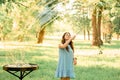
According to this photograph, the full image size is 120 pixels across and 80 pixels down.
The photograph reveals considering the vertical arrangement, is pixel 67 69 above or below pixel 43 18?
below

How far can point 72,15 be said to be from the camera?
7.92 m

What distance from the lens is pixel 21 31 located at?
7934mm

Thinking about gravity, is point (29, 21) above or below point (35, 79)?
above

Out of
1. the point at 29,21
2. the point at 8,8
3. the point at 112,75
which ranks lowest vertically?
the point at 112,75

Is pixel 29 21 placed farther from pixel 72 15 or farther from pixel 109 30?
pixel 109 30

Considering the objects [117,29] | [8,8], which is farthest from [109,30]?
[8,8]

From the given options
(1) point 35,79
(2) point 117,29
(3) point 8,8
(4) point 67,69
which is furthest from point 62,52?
(2) point 117,29

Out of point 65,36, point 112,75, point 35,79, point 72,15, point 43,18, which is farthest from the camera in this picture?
point 112,75

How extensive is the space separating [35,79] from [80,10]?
25.9 feet

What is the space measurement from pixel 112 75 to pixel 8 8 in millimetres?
6494

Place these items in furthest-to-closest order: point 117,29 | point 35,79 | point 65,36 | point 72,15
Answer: point 117,29
point 35,79
point 65,36
point 72,15

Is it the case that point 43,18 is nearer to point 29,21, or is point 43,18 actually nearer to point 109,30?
point 29,21

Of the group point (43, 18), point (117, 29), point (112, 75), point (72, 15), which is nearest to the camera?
point (43, 18)

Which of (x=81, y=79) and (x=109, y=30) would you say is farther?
(x=109, y=30)
